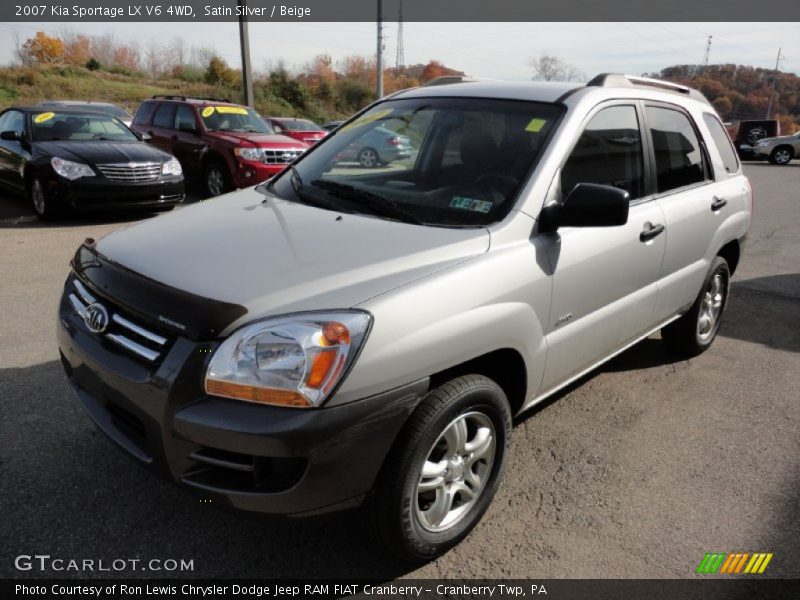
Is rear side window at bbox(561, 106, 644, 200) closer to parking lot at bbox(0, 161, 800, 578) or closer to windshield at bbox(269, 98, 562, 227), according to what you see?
windshield at bbox(269, 98, 562, 227)

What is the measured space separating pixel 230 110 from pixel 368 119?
864 centimetres

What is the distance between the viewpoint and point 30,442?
121 inches

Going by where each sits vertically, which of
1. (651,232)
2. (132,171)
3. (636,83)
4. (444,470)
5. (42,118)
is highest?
(636,83)

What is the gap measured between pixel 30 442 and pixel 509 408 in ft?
7.57

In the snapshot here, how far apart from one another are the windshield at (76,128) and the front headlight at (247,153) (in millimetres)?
1510

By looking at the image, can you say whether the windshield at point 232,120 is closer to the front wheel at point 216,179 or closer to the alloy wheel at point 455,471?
the front wheel at point 216,179

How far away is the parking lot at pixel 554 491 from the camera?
244 centimetres

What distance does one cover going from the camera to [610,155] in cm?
322

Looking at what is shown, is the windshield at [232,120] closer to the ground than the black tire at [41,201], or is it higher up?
higher up

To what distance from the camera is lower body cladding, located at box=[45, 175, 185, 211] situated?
26.1 feet

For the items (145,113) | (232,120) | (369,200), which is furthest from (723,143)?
(145,113)

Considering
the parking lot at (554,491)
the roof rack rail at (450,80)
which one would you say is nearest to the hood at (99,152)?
the parking lot at (554,491)

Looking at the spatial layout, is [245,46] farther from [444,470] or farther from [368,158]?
[444,470]

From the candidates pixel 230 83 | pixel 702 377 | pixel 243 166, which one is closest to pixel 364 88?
pixel 230 83
